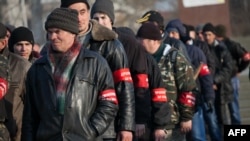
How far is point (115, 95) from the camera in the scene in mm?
7188

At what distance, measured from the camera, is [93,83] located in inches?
275

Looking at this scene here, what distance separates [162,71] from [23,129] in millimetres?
2698

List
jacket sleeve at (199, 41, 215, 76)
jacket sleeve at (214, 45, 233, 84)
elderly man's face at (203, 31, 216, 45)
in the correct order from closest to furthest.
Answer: jacket sleeve at (199, 41, 215, 76)
jacket sleeve at (214, 45, 233, 84)
elderly man's face at (203, 31, 216, 45)

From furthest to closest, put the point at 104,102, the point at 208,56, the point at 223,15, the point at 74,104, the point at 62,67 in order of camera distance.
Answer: the point at 223,15
the point at 208,56
the point at 104,102
the point at 62,67
the point at 74,104

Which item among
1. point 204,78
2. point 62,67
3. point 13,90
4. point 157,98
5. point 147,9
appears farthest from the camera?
point 147,9

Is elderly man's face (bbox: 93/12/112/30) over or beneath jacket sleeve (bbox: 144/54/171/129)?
over

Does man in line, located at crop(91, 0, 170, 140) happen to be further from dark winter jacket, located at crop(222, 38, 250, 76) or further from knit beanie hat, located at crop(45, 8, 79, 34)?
dark winter jacket, located at crop(222, 38, 250, 76)

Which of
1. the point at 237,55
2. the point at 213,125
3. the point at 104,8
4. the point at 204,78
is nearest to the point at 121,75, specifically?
the point at 104,8

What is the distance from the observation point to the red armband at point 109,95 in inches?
277

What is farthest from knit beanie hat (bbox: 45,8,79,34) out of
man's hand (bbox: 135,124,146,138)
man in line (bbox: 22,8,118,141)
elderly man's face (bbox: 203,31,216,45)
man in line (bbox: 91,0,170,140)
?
elderly man's face (bbox: 203,31,216,45)

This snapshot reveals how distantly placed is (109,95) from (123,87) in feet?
1.53

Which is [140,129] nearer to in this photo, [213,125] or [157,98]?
[157,98]

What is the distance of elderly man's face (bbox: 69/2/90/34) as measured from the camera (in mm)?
7609

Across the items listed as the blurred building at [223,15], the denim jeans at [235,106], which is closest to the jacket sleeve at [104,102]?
the denim jeans at [235,106]
